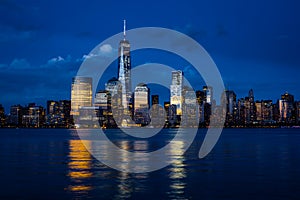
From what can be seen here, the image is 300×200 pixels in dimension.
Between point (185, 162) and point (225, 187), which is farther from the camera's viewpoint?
point (185, 162)

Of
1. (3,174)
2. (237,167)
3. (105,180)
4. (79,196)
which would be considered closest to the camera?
(79,196)

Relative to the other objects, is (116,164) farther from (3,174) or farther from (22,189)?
(22,189)

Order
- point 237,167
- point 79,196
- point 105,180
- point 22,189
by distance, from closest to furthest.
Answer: point 79,196 < point 22,189 < point 105,180 < point 237,167

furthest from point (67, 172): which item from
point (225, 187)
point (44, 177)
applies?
point (225, 187)

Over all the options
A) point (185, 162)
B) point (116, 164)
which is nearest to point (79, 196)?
point (116, 164)

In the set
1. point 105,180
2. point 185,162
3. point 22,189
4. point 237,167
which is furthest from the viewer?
point 185,162

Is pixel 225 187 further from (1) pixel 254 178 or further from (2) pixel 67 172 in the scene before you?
(2) pixel 67 172

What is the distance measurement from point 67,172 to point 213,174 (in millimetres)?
12983

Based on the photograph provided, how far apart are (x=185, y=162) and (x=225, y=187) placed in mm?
18522

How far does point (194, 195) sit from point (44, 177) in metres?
14.2

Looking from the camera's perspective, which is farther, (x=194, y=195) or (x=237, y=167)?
(x=237, y=167)

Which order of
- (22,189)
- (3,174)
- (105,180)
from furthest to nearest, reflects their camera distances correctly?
1. (3,174)
2. (105,180)
3. (22,189)

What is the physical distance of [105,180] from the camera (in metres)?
35.1

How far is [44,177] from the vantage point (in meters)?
37.0
